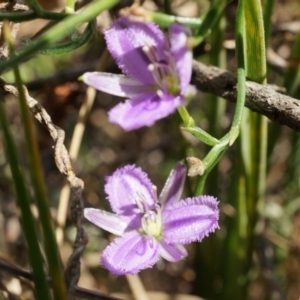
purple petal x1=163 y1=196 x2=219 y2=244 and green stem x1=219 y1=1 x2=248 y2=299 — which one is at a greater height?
purple petal x1=163 y1=196 x2=219 y2=244

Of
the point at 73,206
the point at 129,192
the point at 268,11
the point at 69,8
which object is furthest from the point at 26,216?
the point at 268,11

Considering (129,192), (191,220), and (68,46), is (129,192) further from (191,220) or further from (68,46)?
(68,46)

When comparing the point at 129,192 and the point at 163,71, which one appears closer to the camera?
the point at 163,71

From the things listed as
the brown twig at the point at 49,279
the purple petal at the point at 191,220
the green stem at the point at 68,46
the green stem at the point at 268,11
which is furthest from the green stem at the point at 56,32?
the green stem at the point at 268,11

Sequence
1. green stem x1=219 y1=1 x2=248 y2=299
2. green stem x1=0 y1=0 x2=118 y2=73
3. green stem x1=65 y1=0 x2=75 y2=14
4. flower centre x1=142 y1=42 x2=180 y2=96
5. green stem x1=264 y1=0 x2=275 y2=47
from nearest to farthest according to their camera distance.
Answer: green stem x1=0 y1=0 x2=118 y2=73
flower centre x1=142 y1=42 x2=180 y2=96
green stem x1=65 y1=0 x2=75 y2=14
green stem x1=264 y1=0 x2=275 y2=47
green stem x1=219 y1=1 x2=248 y2=299

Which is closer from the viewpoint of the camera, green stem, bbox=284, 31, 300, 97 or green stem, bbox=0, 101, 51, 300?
green stem, bbox=0, 101, 51, 300

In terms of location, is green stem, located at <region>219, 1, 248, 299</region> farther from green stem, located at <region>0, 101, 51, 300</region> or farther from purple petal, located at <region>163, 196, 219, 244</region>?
green stem, located at <region>0, 101, 51, 300</region>

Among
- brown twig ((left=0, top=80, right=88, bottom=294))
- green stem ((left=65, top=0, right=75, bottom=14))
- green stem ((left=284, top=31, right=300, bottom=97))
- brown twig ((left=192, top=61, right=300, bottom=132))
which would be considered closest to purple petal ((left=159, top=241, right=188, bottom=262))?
brown twig ((left=0, top=80, right=88, bottom=294))

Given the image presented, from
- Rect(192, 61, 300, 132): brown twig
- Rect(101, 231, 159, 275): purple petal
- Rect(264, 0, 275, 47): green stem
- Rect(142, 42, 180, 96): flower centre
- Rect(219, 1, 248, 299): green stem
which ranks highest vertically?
Rect(142, 42, 180, 96): flower centre
